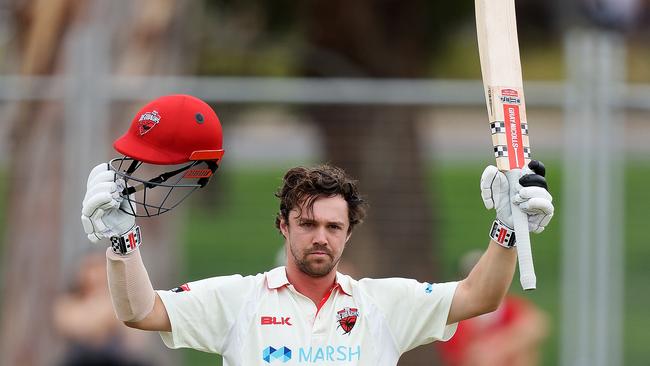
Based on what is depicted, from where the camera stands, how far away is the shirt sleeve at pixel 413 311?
14.9 feet

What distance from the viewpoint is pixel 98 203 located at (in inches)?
163

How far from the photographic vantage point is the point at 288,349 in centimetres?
438

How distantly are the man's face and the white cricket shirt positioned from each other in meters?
0.13

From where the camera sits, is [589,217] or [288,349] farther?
[589,217]

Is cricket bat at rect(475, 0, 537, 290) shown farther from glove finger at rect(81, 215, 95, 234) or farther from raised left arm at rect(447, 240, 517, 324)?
glove finger at rect(81, 215, 95, 234)

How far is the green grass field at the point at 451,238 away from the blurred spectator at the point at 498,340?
491 mm

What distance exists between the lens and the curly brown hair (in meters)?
4.43

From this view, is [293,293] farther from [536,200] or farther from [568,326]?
[568,326]

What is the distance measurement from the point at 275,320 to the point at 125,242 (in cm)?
52

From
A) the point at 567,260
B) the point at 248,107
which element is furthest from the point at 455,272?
the point at 248,107

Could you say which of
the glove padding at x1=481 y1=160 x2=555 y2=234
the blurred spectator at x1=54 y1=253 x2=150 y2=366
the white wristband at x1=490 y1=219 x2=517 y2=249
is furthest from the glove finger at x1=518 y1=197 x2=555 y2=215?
the blurred spectator at x1=54 y1=253 x2=150 y2=366

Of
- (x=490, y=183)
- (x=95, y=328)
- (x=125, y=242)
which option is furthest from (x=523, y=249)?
(x=95, y=328)

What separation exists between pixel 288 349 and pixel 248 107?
4.57m

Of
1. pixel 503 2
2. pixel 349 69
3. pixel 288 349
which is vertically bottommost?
pixel 288 349
